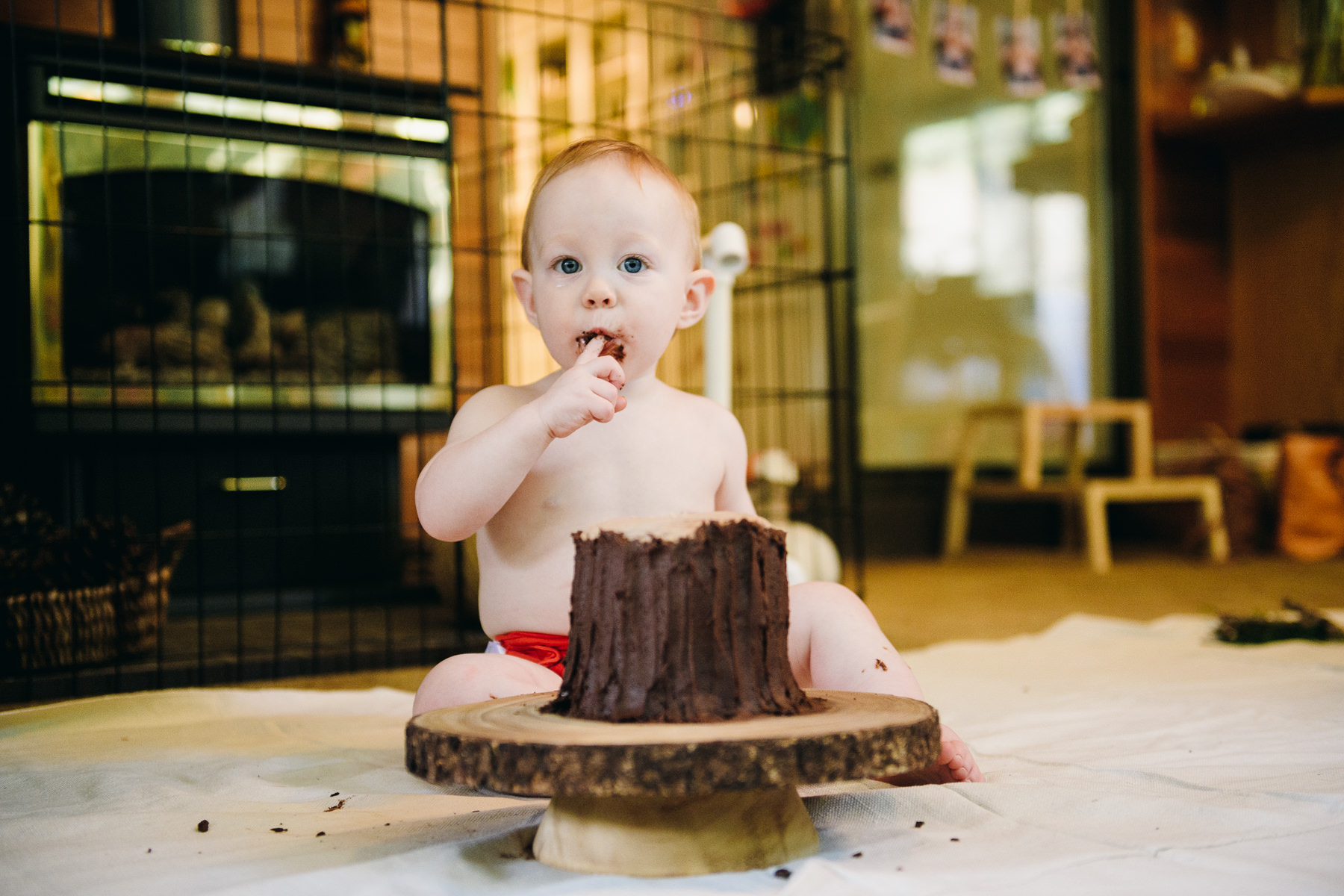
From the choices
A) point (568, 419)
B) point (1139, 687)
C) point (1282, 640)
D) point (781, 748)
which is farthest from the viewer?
point (1282, 640)

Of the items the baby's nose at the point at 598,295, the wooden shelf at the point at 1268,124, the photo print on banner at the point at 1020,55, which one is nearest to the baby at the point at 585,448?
the baby's nose at the point at 598,295

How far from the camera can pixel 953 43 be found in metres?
3.13

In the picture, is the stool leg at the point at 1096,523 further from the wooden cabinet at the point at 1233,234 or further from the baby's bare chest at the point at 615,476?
the baby's bare chest at the point at 615,476

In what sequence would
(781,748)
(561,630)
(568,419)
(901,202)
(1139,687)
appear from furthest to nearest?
(901,202) < (1139,687) < (561,630) < (568,419) < (781,748)

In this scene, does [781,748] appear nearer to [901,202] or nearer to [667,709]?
[667,709]

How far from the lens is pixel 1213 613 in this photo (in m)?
2.03

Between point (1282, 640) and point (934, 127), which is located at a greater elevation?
point (934, 127)

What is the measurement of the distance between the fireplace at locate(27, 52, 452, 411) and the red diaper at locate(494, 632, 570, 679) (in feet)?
2.67

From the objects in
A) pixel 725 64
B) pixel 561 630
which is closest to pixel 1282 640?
pixel 561 630

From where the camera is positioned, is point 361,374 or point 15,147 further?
point 361,374

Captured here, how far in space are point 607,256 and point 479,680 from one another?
1.20 feet

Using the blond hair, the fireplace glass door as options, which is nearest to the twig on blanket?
the blond hair

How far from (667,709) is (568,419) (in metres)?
0.26

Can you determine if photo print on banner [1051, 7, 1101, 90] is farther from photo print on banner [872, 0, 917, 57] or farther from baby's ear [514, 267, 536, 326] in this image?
baby's ear [514, 267, 536, 326]
